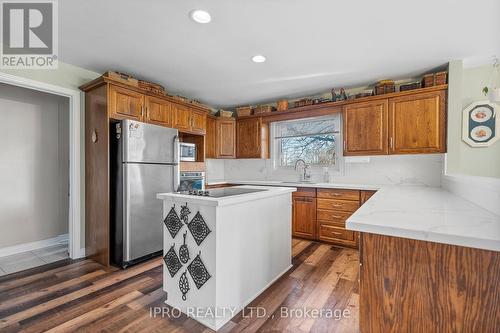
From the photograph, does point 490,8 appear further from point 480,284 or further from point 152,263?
point 152,263

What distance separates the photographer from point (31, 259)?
9.31 feet

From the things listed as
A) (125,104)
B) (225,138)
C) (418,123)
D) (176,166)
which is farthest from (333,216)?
(125,104)

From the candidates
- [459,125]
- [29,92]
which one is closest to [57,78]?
[29,92]

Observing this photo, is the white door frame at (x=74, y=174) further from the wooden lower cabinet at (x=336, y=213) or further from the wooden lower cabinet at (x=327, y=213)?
the wooden lower cabinet at (x=336, y=213)

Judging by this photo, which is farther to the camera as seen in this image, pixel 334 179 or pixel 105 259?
pixel 334 179

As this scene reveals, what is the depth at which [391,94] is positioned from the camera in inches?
123

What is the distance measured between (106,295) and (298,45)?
2951 mm

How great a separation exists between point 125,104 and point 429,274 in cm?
306

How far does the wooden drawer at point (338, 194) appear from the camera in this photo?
3227mm

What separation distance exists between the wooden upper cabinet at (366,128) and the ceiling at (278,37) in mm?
403

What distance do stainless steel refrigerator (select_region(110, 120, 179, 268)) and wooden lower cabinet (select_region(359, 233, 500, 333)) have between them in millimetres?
2444

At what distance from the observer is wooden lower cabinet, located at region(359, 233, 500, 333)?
783 mm

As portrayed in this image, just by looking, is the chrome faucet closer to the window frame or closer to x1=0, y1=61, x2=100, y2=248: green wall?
the window frame

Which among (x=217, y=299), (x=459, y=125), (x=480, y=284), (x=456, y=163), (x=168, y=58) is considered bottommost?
(x=217, y=299)
